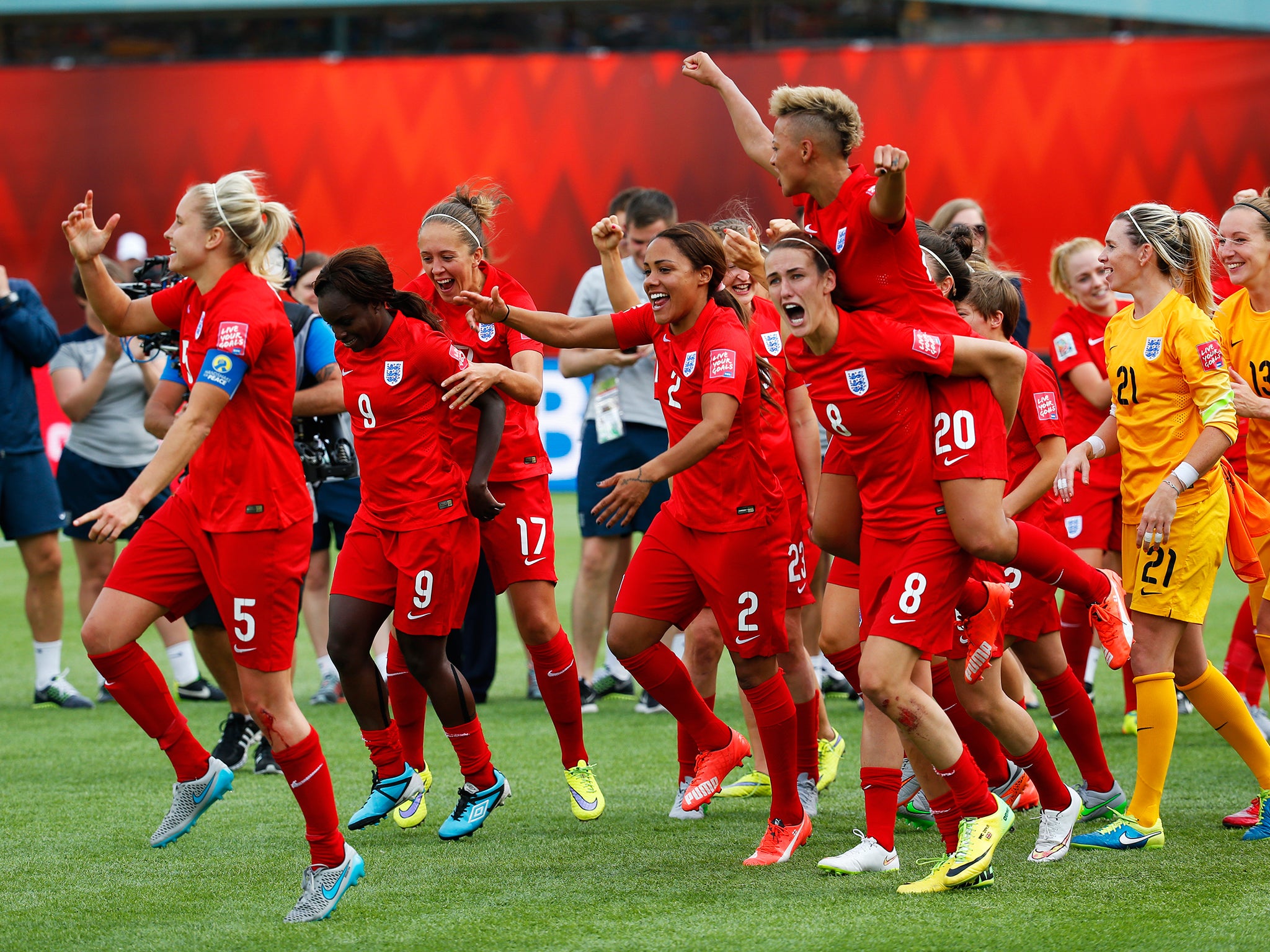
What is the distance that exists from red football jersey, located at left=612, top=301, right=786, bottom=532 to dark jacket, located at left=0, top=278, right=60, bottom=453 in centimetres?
442

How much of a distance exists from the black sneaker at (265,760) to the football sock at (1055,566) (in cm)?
334

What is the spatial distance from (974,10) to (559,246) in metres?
6.58

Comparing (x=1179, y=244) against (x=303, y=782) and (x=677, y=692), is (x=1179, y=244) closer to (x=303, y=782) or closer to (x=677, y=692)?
(x=677, y=692)

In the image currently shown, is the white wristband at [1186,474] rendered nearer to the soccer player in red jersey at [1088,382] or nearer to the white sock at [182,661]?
the soccer player in red jersey at [1088,382]

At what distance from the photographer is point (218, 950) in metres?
3.75

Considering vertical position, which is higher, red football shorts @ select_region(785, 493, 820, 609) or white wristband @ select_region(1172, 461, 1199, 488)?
white wristband @ select_region(1172, 461, 1199, 488)

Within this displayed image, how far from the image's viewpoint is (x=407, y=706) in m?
5.41

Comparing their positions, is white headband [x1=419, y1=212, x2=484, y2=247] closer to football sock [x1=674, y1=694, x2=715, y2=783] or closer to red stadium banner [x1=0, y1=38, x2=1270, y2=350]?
football sock [x1=674, y1=694, x2=715, y2=783]

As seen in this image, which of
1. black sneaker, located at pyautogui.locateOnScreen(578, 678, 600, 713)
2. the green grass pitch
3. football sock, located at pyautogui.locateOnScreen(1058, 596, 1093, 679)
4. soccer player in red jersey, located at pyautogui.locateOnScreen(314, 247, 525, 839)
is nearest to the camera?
the green grass pitch

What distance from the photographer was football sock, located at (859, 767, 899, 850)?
4.38 metres

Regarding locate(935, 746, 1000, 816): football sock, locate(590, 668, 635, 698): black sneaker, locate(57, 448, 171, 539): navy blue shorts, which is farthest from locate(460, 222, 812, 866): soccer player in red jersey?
locate(57, 448, 171, 539): navy blue shorts

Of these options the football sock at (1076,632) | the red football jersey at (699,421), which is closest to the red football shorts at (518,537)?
the red football jersey at (699,421)

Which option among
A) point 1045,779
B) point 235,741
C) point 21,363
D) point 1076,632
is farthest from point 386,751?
point 21,363

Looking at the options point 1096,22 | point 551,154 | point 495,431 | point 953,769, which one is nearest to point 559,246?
point 551,154
